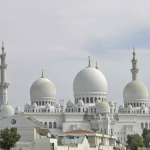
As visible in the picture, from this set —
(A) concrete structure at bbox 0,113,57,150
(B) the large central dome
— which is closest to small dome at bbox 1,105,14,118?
(B) the large central dome

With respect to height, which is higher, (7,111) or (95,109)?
(95,109)

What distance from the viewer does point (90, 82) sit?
10538cm

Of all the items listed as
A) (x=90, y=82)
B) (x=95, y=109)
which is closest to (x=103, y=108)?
(x=95, y=109)

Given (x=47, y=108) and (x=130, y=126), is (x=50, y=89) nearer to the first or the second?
(x=47, y=108)

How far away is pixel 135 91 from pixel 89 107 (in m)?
9.93

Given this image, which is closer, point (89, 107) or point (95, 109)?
point (95, 109)

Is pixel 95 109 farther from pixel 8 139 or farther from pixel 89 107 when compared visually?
pixel 8 139

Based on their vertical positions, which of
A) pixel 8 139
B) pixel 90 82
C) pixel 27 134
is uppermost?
pixel 90 82

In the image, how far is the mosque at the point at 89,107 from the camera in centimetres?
10034

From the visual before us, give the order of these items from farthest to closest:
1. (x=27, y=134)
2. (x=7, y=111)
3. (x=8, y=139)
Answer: (x=7, y=111), (x=27, y=134), (x=8, y=139)

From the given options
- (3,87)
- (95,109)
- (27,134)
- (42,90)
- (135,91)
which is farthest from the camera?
(135,91)

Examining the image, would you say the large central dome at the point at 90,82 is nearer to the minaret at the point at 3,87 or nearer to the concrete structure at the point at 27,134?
the minaret at the point at 3,87

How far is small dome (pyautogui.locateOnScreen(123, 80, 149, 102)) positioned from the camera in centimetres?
10825

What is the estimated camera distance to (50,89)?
107 metres
